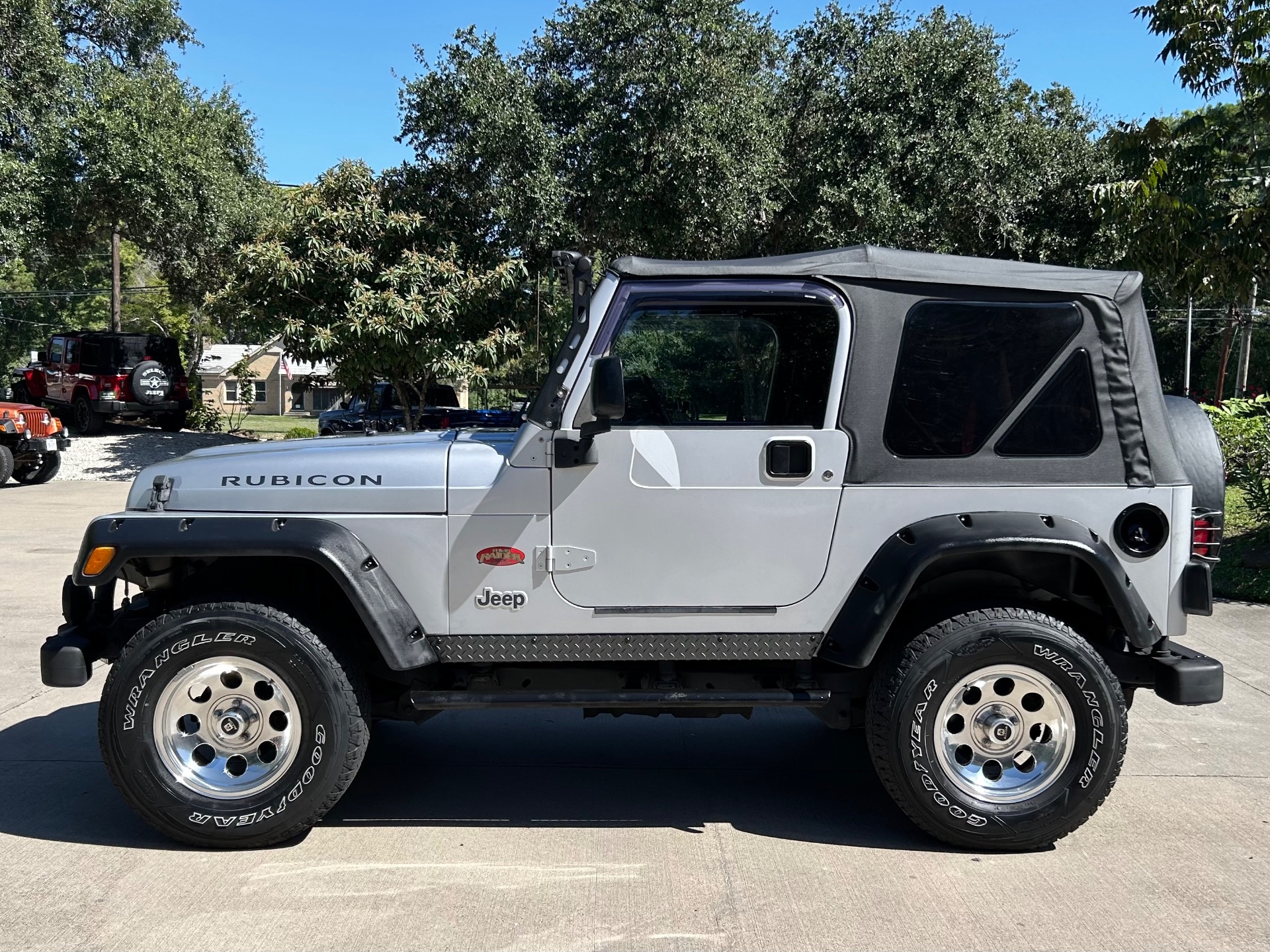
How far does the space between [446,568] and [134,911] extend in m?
1.45

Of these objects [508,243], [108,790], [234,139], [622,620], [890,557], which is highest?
[234,139]

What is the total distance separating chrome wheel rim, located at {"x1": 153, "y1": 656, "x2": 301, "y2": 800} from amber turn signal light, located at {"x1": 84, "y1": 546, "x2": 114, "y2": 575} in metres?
0.47

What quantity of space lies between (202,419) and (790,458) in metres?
24.4

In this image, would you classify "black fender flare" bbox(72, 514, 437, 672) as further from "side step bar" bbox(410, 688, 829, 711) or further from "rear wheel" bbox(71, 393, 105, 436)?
"rear wheel" bbox(71, 393, 105, 436)

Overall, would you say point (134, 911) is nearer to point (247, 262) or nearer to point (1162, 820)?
point (1162, 820)

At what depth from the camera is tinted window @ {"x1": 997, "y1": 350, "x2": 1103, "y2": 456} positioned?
3.93 m

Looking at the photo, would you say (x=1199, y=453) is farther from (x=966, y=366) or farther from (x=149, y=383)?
(x=149, y=383)

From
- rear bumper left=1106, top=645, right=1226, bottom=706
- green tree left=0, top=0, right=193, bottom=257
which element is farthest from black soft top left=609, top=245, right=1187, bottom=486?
green tree left=0, top=0, right=193, bottom=257

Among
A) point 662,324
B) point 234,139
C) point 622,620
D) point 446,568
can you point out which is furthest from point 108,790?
point 234,139

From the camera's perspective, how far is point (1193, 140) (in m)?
10.2

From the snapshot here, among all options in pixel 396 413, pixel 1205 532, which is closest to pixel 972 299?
pixel 1205 532

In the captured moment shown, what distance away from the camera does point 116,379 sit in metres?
22.9

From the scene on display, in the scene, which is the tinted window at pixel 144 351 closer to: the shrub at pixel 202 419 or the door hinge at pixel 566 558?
the shrub at pixel 202 419

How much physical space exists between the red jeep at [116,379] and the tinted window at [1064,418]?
21.8 metres
